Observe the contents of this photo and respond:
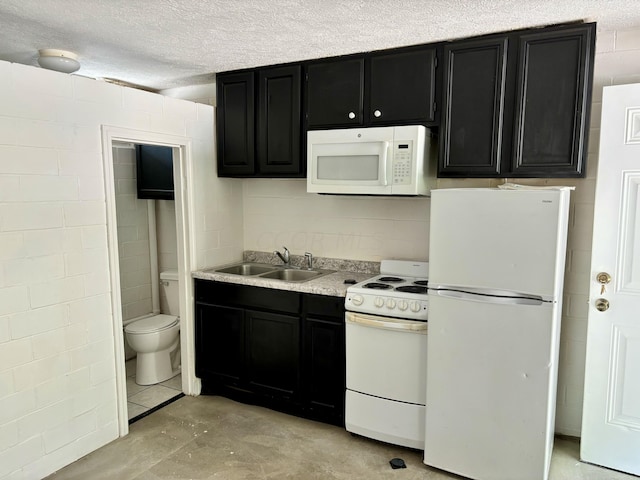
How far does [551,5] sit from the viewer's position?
214 centimetres

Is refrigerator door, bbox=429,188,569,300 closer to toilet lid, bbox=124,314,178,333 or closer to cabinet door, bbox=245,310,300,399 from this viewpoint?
cabinet door, bbox=245,310,300,399

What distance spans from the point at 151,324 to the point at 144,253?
31.6 inches

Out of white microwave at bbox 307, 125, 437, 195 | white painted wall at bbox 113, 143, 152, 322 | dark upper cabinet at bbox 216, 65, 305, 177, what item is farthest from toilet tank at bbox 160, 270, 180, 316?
white microwave at bbox 307, 125, 437, 195

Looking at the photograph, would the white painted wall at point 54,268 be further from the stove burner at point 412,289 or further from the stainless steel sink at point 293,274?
the stove burner at point 412,289

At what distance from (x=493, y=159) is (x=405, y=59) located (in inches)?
31.6

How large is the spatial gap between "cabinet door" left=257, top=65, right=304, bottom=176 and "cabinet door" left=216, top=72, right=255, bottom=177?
0.09 m

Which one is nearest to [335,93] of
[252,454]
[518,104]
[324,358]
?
[518,104]

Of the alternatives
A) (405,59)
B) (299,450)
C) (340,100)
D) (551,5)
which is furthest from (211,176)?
(551,5)

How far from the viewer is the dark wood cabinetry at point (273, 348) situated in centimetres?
Result: 295

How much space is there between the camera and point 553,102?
95.1 inches

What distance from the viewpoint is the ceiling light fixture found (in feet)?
9.26

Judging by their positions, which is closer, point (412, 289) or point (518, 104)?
point (518, 104)

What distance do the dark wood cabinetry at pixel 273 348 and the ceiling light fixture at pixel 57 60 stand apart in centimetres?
165

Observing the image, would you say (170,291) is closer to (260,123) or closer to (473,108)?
(260,123)
